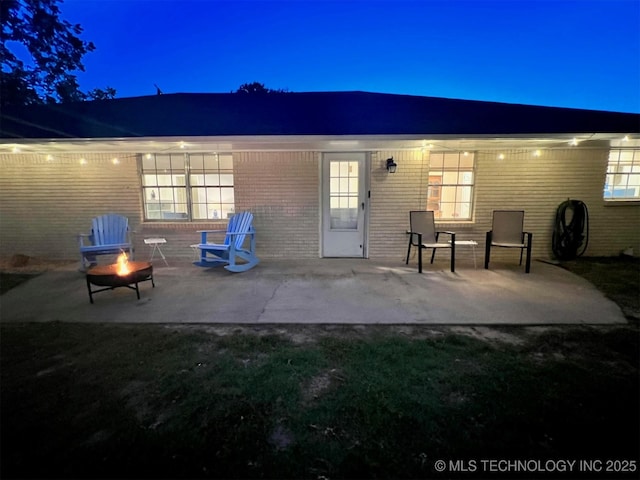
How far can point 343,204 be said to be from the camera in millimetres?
6055

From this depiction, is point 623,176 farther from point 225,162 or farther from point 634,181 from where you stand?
point 225,162

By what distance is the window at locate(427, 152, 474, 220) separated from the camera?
598 cm

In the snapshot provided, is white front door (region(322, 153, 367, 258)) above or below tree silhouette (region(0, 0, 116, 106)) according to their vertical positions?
below

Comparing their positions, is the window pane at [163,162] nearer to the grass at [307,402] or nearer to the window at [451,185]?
the grass at [307,402]

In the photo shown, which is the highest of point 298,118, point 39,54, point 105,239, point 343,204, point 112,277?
point 39,54

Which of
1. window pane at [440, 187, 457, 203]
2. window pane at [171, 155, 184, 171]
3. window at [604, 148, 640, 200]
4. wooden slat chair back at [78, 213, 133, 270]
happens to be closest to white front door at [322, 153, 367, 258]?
window pane at [440, 187, 457, 203]

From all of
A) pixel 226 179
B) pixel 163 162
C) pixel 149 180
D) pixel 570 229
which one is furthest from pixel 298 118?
pixel 570 229

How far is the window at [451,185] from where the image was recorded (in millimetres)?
5980

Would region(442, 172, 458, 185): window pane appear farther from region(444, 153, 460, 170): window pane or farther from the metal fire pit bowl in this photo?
the metal fire pit bowl

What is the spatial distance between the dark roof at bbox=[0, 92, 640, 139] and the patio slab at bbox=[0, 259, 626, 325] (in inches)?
88.9

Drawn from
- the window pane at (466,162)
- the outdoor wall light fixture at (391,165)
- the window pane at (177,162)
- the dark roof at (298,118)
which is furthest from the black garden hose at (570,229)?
the window pane at (177,162)

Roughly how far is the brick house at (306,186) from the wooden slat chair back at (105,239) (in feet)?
2.36

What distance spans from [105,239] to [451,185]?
670cm

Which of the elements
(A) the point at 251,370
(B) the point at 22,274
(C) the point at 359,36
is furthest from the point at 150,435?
(C) the point at 359,36
